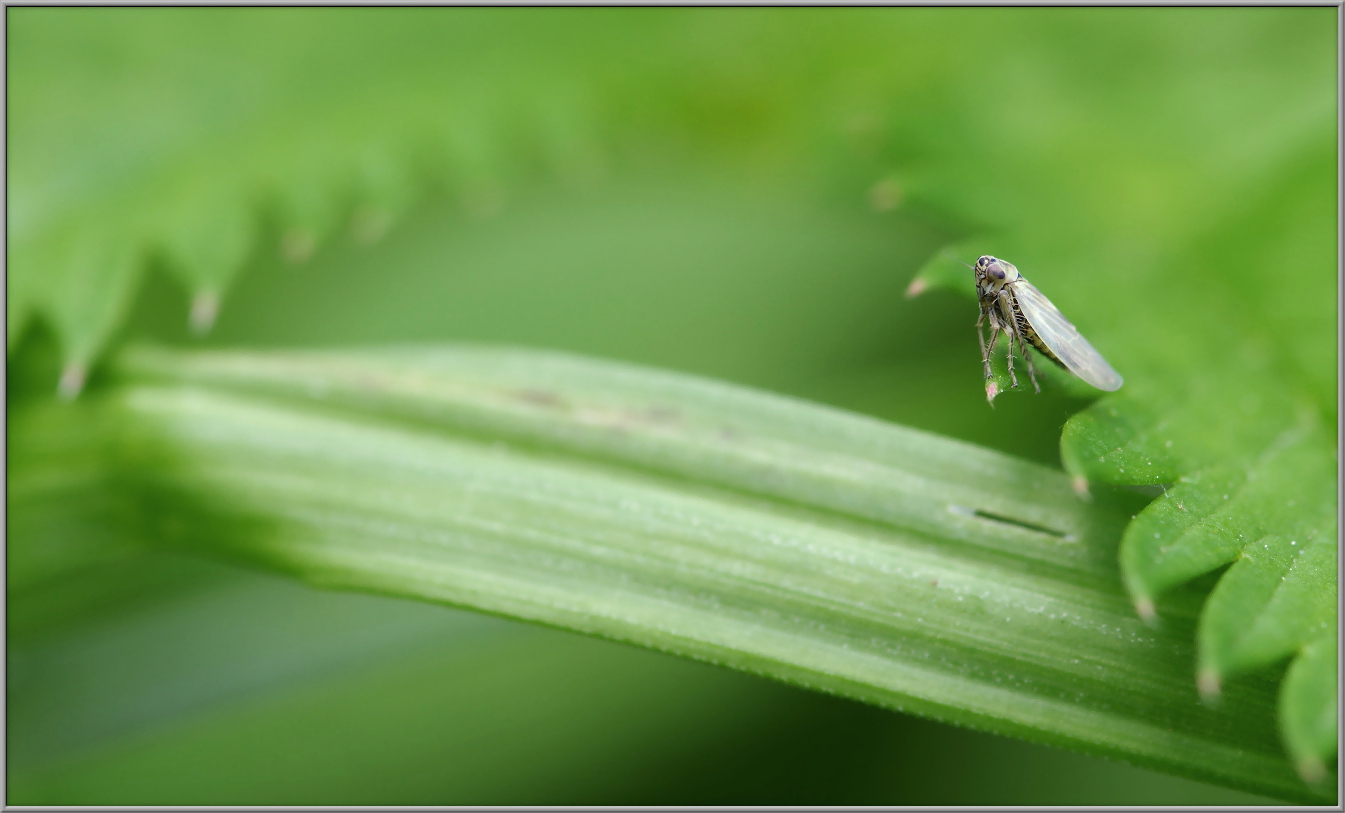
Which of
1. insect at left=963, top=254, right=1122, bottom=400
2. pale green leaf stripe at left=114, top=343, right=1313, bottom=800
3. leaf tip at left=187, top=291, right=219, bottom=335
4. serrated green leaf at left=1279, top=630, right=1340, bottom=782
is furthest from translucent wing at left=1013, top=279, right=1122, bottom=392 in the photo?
leaf tip at left=187, top=291, right=219, bottom=335

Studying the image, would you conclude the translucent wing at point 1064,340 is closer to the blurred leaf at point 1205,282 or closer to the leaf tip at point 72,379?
the blurred leaf at point 1205,282

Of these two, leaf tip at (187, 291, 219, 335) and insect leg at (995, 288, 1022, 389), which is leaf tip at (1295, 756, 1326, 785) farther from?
leaf tip at (187, 291, 219, 335)

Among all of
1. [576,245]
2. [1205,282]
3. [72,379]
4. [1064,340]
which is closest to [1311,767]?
[1064,340]

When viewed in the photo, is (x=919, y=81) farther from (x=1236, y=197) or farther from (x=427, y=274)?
(x=427, y=274)

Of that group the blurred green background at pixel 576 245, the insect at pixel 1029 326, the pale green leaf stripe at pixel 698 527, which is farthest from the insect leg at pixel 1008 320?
the pale green leaf stripe at pixel 698 527

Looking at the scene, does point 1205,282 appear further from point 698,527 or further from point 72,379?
point 72,379

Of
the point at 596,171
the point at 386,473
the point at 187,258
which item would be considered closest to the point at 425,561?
the point at 386,473
